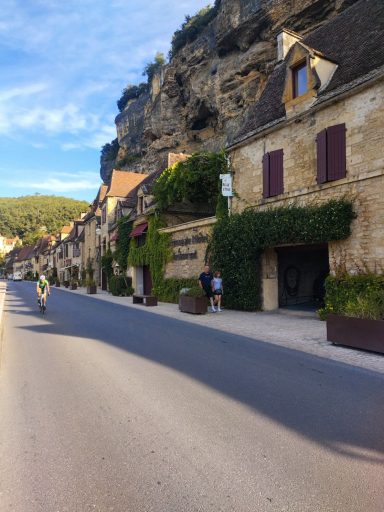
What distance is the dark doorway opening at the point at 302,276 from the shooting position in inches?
670

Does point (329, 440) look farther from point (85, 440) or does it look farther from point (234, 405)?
point (85, 440)

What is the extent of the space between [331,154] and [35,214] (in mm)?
130434

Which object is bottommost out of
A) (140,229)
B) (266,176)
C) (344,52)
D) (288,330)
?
(288,330)

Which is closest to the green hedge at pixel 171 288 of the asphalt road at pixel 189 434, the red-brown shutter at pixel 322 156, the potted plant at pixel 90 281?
the red-brown shutter at pixel 322 156

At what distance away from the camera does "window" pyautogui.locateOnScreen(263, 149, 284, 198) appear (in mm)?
14422

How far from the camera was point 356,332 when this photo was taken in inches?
297

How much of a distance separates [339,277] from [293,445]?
30.7ft

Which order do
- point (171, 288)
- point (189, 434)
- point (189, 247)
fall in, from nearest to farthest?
point (189, 434)
point (189, 247)
point (171, 288)

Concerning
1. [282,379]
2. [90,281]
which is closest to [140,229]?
[90,281]

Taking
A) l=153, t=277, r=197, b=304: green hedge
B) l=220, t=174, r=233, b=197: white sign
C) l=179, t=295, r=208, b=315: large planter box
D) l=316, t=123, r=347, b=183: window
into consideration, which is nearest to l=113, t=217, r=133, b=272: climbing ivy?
l=153, t=277, r=197, b=304: green hedge

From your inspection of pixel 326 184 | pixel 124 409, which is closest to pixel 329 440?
pixel 124 409

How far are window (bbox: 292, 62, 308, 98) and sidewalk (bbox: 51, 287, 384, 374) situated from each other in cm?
812

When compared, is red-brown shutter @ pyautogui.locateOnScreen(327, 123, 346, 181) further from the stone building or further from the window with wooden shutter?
the window with wooden shutter

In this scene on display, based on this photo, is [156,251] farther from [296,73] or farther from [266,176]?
[296,73]
